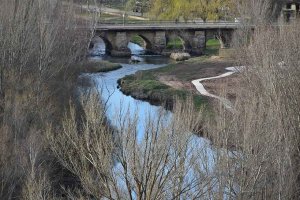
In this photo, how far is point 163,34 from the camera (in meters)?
58.6

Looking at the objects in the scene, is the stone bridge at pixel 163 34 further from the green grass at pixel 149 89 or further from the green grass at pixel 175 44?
the green grass at pixel 149 89

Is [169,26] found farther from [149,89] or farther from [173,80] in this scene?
[149,89]

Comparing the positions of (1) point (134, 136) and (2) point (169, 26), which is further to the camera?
(2) point (169, 26)

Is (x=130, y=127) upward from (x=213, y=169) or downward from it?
upward

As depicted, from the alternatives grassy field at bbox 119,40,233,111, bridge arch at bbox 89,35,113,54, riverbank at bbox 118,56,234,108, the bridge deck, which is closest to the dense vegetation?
grassy field at bbox 119,40,233,111

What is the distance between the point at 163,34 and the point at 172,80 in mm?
16908

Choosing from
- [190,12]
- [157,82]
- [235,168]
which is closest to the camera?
[235,168]

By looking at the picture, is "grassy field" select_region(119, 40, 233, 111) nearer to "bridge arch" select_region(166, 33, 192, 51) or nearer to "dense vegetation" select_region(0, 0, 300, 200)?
"bridge arch" select_region(166, 33, 192, 51)

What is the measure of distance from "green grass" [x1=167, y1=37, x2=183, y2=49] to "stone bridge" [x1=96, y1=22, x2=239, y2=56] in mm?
1405

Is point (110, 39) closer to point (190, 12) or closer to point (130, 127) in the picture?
point (190, 12)

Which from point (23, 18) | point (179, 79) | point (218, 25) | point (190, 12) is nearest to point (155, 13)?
point (190, 12)

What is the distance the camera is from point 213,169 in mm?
13852

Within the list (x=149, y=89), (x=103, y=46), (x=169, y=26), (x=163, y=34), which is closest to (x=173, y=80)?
(x=149, y=89)

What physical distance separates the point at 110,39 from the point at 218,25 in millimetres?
10458
